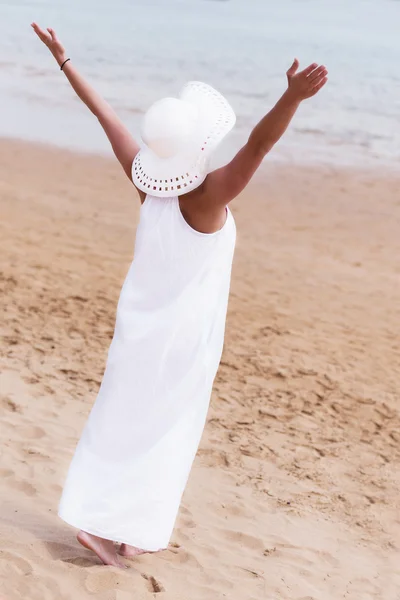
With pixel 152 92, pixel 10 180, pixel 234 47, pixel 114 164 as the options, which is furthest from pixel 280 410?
pixel 234 47

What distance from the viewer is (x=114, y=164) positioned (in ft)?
48.4

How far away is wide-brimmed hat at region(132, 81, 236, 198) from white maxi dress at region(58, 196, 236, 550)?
0.12 meters

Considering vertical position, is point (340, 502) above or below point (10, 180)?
below

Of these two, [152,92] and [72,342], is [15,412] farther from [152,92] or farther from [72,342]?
[152,92]

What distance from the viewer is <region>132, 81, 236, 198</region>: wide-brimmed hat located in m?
3.25

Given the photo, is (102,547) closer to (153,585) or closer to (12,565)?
(153,585)

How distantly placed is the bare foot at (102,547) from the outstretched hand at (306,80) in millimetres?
1922

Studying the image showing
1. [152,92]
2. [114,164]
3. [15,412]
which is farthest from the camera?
[152,92]

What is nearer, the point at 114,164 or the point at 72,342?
the point at 72,342

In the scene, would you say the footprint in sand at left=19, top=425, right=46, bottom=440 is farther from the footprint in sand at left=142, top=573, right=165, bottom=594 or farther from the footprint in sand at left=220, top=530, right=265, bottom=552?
the footprint in sand at left=142, top=573, right=165, bottom=594

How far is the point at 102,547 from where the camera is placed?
12.3ft

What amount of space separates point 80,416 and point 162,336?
2.49 m

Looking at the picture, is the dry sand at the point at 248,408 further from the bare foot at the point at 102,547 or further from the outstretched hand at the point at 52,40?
the outstretched hand at the point at 52,40

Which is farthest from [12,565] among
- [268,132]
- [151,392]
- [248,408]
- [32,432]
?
[248,408]
